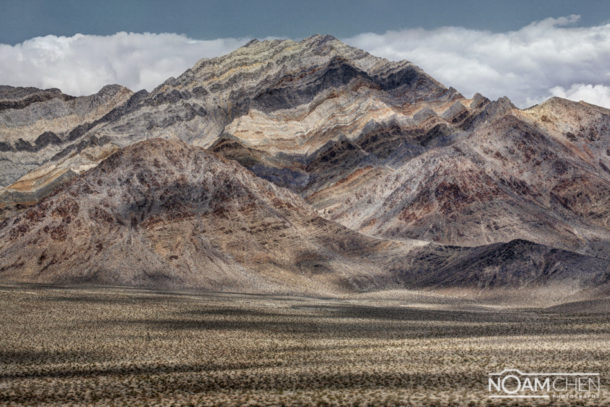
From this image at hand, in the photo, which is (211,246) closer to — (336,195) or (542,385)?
(336,195)

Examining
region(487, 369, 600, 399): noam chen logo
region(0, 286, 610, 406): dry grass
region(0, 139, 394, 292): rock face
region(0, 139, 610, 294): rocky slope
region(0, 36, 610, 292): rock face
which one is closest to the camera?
region(487, 369, 600, 399): noam chen logo

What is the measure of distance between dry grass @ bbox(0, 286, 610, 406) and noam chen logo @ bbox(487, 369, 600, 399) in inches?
20.0

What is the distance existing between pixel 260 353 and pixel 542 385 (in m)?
17.1

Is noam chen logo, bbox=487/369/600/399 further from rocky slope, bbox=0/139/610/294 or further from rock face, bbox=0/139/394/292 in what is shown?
rock face, bbox=0/139/394/292

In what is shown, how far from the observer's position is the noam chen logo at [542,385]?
2080 cm

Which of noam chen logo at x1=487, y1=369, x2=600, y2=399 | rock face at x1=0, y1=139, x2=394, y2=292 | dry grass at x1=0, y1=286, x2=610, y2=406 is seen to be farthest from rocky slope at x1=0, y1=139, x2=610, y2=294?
noam chen logo at x1=487, y1=369, x2=600, y2=399

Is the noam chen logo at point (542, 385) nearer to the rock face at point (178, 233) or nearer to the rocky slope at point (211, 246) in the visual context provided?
the rocky slope at point (211, 246)

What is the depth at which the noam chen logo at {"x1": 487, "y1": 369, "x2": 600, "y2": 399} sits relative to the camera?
68.2 feet

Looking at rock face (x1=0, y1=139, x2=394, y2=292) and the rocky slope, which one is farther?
rock face (x1=0, y1=139, x2=394, y2=292)

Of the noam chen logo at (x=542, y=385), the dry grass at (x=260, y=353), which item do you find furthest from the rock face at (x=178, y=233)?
the noam chen logo at (x=542, y=385)

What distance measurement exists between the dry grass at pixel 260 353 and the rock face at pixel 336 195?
40.2 metres

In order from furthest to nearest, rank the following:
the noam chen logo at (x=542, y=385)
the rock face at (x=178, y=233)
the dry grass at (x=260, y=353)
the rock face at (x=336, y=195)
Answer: the rock face at (x=336, y=195), the rock face at (x=178, y=233), the dry grass at (x=260, y=353), the noam chen logo at (x=542, y=385)

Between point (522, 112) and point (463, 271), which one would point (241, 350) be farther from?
point (522, 112)

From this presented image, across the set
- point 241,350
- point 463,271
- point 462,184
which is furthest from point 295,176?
point 241,350
